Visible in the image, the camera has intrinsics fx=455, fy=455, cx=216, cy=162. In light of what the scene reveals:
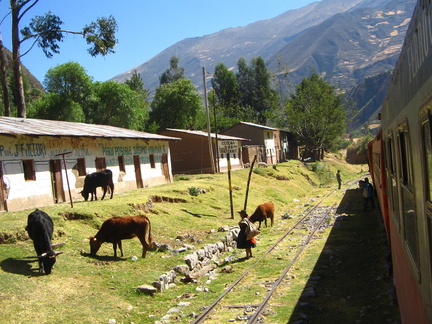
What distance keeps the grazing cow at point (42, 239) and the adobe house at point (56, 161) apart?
3877 mm

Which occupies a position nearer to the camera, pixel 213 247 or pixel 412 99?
pixel 412 99

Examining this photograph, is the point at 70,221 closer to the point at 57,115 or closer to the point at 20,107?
the point at 20,107

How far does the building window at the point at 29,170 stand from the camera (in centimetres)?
1959

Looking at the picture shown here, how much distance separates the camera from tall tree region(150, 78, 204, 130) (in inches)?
2420

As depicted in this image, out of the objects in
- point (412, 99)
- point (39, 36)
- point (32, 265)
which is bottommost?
point (32, 265)

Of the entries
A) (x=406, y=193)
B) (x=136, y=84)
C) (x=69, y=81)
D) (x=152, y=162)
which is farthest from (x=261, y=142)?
(x=406, y=193)

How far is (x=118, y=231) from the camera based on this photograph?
13188 mm

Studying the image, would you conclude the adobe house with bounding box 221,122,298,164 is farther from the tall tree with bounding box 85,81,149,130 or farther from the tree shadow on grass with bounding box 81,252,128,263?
the tree shadow on grass with bounding box 81,252,128,263

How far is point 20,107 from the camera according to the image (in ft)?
96.2

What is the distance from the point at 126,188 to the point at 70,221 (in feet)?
39.2

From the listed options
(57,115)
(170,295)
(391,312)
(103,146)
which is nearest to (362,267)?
(391,312)

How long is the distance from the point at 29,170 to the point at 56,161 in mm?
1894

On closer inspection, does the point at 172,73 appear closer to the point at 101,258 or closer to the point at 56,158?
the point at 56,158

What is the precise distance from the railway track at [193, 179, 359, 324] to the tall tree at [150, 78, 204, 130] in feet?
139
